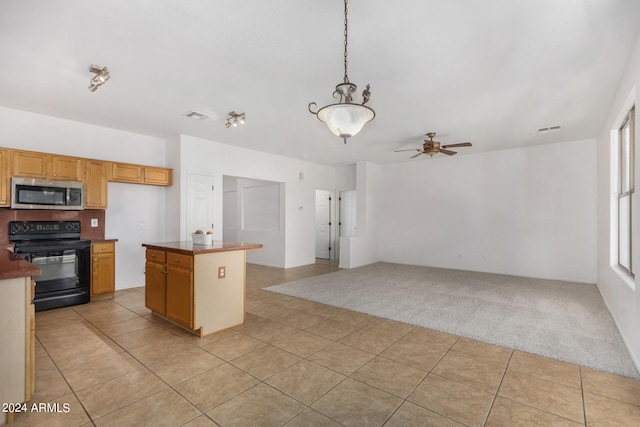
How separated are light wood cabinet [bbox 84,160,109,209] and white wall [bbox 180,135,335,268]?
1.12 meters

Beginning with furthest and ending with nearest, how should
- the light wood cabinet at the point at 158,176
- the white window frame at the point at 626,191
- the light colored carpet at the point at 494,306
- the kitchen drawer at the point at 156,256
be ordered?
1. the light wood cabinet at the point at 158,176
2. the kitchen drawer at the point at 156,256
3. the white window frame at the point at 626,191
4. the light colored carpet at the point at 494,306

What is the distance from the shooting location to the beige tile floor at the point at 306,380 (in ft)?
6.40

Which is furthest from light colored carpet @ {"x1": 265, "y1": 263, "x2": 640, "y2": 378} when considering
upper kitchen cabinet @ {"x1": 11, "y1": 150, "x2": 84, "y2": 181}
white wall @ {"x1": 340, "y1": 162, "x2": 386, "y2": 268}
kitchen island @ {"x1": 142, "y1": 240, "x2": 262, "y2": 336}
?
upper kitchen cabinet @ {"x1": 11, "y1": 150, "x2": 84, "y2": 181}

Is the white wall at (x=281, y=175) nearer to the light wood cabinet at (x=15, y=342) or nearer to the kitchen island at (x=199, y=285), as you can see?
the kitchen island at (x=199, y=285)

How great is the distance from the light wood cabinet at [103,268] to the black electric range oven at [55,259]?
71 millimetres

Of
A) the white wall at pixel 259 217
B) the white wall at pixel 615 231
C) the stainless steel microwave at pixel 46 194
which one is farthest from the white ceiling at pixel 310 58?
the white wall at pixel 259 217

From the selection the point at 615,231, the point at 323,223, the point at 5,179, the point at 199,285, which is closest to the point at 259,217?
the point at 323,223

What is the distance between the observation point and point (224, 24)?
2.39 meters

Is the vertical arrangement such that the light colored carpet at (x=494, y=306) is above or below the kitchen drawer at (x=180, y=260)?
below

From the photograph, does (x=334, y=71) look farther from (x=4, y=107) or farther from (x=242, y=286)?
(x=4, y=107)

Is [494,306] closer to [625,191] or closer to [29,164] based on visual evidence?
[625,191]

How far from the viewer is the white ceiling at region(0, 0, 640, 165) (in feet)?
7.39

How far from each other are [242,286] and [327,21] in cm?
276

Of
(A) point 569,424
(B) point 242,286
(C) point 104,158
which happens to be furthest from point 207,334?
(C) point 104,158
